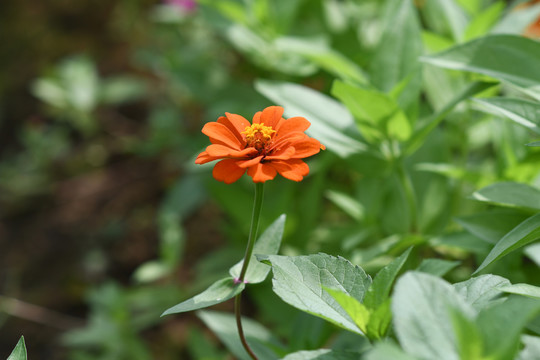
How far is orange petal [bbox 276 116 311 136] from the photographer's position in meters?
0.56

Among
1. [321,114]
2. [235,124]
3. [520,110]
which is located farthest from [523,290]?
[321,114]

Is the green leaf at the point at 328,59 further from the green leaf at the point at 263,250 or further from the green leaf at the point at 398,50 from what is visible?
the green leaf at the point at 263,250

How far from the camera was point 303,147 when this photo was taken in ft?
1.73

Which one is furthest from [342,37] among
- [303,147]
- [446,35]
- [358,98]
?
[303,147]

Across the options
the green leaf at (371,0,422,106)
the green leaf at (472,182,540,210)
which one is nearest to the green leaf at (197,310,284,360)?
the green leaf at (472,182,540,210)

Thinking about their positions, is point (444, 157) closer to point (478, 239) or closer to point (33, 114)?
point (478, 239)

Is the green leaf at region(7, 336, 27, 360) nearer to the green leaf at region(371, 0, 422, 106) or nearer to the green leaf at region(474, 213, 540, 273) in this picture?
the green leaf at region(474, 213, 540, 273)

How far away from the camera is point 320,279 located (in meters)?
0.52

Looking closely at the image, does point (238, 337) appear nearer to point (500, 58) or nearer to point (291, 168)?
point (291, 168)

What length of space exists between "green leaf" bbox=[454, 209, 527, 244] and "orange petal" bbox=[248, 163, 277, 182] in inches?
13.8

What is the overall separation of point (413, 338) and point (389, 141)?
466mm

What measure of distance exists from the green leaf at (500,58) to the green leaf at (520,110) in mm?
53

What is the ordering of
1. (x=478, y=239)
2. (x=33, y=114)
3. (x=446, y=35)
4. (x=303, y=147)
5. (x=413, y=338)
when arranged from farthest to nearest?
(x=33, y=114) < (x=446, y=35) < (x=478, y=239) < (x=303, y=147) < (x=413, y=338)

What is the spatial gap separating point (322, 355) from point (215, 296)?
0.14 meters
